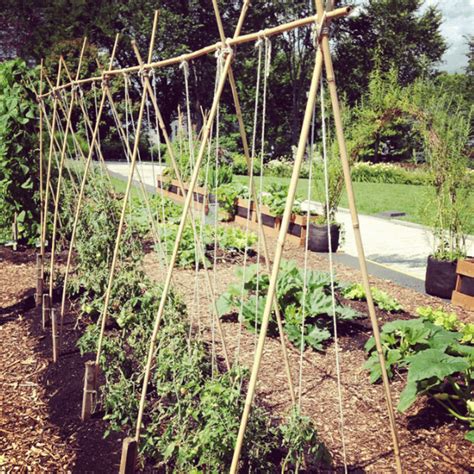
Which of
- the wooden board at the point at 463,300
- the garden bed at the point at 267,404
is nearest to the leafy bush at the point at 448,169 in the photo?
the wooden board at the point at 463,300

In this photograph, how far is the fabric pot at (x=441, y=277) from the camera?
5672 millimetres

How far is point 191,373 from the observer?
249 cm

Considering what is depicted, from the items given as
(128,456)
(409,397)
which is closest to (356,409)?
(409,397)

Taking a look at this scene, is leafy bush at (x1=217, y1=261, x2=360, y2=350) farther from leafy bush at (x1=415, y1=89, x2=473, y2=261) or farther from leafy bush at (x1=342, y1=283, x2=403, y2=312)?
leafy bush at (x1=415, y1=89, x2=473, y2=261)

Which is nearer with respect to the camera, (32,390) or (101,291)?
(32,390)

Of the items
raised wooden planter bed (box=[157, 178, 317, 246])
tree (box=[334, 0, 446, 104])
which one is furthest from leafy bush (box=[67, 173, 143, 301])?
tree (box=[334, 0, 446, 104])

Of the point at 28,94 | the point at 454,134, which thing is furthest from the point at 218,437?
the point at 28,94

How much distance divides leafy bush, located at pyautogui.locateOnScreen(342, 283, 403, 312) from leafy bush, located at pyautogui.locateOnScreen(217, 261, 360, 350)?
1.27ft

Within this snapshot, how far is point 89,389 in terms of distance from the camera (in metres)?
2.98

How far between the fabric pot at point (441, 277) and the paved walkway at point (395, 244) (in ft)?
1.34

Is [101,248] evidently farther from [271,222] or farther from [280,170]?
[280,170]

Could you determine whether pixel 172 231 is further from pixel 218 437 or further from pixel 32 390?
pixel 218 437

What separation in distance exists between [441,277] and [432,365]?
10.4 ft

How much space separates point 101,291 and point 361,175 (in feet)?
58.0
